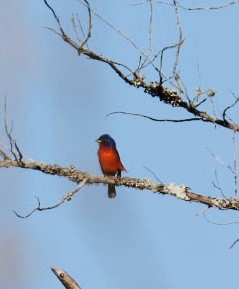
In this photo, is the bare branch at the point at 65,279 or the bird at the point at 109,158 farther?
the bird at the point at 109,158

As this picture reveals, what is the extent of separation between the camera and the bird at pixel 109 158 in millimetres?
6488

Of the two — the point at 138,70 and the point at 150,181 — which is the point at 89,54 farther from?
the point at 150,181

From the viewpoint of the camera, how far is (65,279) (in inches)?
141

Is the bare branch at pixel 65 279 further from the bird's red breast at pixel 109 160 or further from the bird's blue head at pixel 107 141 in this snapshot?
the bird's blue head at pixel 107 141

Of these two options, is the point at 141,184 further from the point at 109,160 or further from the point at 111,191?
the point at 109,160

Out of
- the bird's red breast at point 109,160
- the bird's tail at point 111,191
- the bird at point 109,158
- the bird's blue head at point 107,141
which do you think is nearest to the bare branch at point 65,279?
the bird's tail at point 111,191

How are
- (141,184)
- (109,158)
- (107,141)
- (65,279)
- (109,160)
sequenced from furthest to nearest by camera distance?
(107,141)
(109,158)
(109,160)
(141,184)
(65,279)

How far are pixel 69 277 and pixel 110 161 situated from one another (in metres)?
3.26

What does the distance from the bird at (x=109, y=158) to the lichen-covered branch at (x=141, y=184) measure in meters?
0.61

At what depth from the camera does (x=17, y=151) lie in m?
4.98

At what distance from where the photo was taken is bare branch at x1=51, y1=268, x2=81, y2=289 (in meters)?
3.56

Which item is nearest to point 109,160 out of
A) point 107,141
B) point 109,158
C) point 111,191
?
point 109,158

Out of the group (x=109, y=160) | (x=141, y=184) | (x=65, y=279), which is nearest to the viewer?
(x=65, y=279)

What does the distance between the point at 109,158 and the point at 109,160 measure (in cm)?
13
